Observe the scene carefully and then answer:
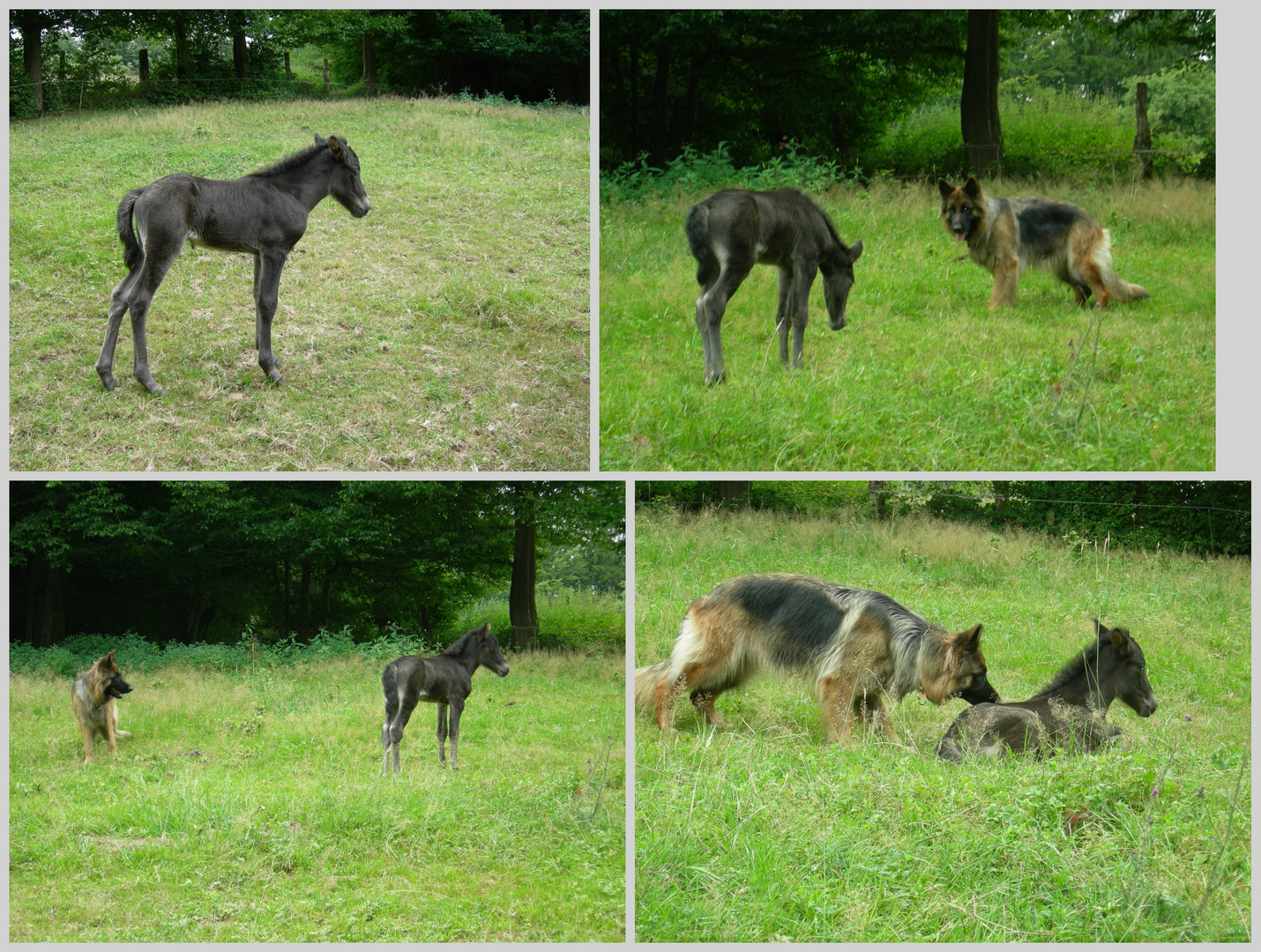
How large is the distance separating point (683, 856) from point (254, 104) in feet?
64.8

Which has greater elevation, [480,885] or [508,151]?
[508,151]

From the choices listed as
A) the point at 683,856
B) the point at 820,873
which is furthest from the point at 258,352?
the point at 820,873

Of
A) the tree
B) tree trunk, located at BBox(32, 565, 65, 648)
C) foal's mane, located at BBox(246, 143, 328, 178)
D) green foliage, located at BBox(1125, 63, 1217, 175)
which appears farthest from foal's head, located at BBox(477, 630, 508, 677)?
green foliage, located at BBox(1125, 63, 1217, 175)

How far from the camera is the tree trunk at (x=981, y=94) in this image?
1278 centimetres

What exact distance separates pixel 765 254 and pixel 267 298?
402 centimetres

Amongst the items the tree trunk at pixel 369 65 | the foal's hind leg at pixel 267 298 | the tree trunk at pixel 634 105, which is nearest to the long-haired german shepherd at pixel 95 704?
the foal's hind leg at pixel 267 298

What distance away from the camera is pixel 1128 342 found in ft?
22.6

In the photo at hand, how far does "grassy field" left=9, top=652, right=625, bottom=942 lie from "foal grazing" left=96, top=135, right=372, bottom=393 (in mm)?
3240

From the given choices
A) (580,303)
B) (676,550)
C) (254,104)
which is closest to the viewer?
(676,550)

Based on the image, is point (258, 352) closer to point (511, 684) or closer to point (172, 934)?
point (172, 934)

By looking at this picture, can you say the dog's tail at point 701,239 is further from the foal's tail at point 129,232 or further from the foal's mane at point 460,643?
the foal's mane at point 460,643

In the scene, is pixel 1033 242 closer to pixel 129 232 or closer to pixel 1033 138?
pixel 1033 138

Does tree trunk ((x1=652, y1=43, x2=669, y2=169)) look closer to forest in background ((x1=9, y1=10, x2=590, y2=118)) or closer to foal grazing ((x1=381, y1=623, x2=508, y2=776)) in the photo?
forest in background ((x1=9, y1=10, x2=590, y2=118))

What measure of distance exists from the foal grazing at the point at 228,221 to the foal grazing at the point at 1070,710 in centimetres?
583
